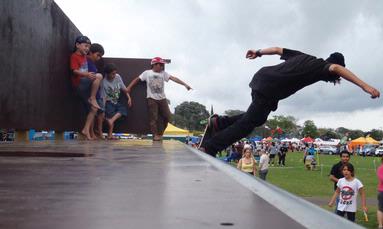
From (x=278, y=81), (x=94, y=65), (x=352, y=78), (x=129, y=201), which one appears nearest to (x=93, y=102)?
(x=94, y=65)

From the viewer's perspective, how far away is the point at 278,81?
4820mm

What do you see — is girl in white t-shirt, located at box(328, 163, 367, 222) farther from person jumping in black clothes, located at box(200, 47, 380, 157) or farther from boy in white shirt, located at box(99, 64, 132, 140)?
boy in white shirt, located at box(99, 64, 132, 140)

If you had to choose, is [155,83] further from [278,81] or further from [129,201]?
[129,201]

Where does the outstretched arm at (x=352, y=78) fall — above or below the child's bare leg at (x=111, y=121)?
above

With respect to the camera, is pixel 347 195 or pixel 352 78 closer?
pixel 352 78

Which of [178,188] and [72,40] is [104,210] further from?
[72,40]

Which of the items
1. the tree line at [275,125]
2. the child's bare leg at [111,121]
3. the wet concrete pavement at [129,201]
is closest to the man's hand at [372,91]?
the wet concrete pavement at [129,201]

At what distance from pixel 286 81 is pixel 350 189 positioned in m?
3.11

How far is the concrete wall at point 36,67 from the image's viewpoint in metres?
5.93

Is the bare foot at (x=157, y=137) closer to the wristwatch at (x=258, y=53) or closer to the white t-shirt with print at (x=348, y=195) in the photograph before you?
the white t-shirt with print at (x=348, y=195)

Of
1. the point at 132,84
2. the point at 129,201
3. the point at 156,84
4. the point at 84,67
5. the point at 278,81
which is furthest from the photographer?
the point at 132,84

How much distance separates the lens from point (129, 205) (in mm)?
1472

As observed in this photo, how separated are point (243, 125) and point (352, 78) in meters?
1.27

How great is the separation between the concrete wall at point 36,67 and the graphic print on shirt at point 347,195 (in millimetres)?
4654
